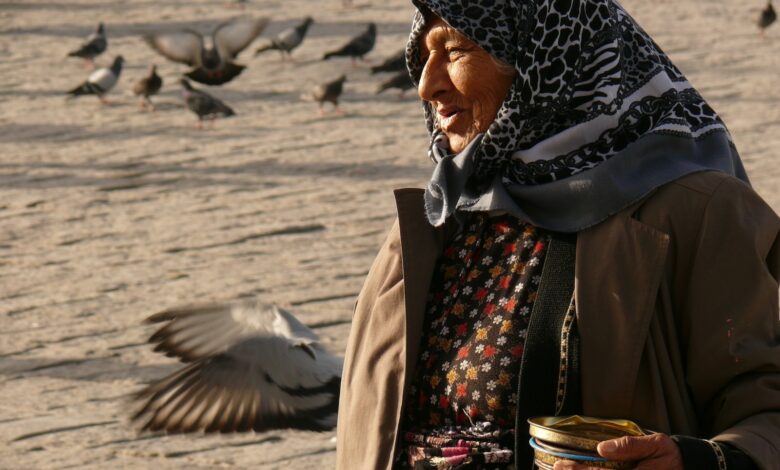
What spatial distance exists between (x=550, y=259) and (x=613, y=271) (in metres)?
0.11

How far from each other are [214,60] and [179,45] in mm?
774

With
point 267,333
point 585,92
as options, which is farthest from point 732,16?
point 585,92

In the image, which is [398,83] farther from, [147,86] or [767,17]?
[767,17]

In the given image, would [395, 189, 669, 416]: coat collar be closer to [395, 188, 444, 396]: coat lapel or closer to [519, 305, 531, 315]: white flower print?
[519, 305, 531, 315]: white flower print

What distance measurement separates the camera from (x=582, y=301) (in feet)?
6.99

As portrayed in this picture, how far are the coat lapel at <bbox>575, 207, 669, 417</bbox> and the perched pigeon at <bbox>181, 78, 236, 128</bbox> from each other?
8442 millimetres

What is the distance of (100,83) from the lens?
1134 cm

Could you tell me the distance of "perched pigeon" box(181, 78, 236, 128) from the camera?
10.4 meters

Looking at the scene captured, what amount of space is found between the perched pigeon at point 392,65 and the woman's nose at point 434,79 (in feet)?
30.7

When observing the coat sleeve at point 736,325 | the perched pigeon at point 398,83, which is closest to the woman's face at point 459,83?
the coat sleeve at point 736,325

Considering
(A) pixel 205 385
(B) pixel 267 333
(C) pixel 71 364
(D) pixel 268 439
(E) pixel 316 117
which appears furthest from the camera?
(E) pixel 316 117

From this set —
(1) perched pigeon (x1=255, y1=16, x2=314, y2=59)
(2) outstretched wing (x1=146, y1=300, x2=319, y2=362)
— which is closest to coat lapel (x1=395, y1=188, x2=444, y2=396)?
(2) outstretched wing (x1=146, y1=300, x2=319, y2=362)

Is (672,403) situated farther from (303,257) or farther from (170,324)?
(303,257)

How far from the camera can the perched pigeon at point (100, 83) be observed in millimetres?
11289
